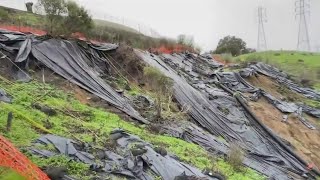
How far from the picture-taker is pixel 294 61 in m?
48.9

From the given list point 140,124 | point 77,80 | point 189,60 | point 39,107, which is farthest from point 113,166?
point 189,60

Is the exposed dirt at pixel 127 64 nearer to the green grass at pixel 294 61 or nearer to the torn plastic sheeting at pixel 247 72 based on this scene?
the torn plastic sheeting at pixel 247 72

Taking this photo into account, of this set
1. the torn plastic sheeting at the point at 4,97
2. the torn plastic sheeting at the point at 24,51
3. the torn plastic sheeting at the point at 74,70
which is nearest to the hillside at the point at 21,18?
the torn plastic sheeting at the point at 74,70

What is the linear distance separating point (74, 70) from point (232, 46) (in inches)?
1654

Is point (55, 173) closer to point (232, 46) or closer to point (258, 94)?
point (258, 94)

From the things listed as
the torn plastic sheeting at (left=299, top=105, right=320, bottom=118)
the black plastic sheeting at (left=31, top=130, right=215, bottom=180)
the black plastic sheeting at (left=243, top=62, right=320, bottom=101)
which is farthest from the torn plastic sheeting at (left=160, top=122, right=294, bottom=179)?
the black plastic sheeting at (left=243, top=62, right=320, bottom=101)

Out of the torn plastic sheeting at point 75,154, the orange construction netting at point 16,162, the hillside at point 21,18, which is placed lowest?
the torn plastic sheeting at point 75,154

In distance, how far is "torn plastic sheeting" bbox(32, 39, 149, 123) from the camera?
14.3 metres

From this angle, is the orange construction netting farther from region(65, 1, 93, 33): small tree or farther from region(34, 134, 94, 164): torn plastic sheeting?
region(65, 1, 93, 33): small tree

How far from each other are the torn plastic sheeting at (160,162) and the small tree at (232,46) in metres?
43.1

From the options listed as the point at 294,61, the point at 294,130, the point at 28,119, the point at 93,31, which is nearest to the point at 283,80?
the point at 294,130

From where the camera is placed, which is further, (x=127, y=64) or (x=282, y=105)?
(x=282, y=105)

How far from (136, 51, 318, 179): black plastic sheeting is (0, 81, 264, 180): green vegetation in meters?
2.10

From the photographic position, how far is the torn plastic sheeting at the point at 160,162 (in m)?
9.76
